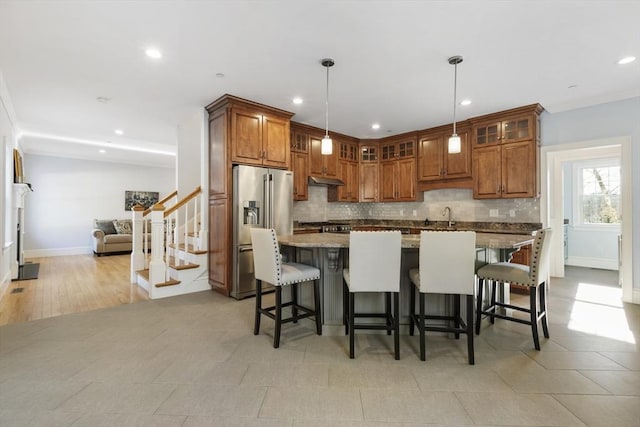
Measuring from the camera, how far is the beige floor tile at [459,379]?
195cm

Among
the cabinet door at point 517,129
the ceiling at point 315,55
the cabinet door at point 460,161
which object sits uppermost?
the ceiling at point 315,55

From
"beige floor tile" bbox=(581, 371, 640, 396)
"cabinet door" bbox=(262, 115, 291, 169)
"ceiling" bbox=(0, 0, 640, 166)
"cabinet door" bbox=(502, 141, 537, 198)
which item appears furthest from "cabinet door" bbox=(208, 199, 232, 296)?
"cabinet door" bbox=(502, 141, 537, 198)

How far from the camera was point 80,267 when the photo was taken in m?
6.17

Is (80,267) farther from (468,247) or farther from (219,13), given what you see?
(468,247)

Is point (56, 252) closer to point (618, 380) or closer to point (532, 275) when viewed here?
point (532, 275)

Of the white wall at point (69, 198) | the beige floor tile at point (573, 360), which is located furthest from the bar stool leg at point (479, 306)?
the white wall at point (69, 198)

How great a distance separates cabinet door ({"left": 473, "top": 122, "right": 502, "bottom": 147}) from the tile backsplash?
887 millimetres

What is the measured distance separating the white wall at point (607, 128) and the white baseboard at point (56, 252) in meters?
10.5

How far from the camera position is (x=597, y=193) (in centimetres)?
601

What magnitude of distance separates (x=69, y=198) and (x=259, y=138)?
22.6ft

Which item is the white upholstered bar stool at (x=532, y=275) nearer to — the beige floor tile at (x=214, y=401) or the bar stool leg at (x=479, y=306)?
the bar stool leg at (x=479, y=306)

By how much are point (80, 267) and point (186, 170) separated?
3.07m

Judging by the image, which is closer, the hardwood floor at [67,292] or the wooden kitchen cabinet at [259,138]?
the hardwood floor at [67,292]

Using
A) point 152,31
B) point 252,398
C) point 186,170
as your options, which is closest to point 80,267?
point 186,170
